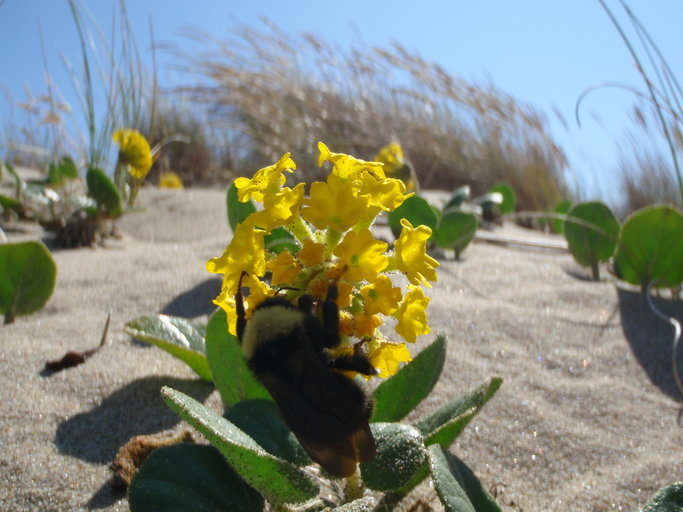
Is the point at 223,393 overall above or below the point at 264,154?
above

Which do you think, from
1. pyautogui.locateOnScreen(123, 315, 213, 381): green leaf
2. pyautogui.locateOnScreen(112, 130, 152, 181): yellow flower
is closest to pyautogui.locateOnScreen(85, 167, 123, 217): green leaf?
pyautogui.locateOnScreen(112, 130, 152, 181): yellow flower

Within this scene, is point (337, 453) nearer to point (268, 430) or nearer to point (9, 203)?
point (268, 430)

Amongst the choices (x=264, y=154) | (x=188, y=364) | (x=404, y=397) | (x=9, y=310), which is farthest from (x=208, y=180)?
(x=404, y=397)

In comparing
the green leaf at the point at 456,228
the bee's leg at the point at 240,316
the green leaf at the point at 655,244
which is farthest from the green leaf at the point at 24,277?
the green leaf at the point at 655,244

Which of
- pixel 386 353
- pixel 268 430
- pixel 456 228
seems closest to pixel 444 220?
pixel 456 228

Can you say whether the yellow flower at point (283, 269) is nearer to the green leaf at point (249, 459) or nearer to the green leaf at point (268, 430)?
the green leaf at point (249, 459)

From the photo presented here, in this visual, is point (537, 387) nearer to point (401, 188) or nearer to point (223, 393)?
point (223, 393)
